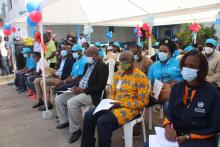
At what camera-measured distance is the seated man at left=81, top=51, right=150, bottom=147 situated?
2.75m

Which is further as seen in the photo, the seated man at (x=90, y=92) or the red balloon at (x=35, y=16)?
the red balloon at (x=35, y=16)

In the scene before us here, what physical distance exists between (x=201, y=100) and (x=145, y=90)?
3.07 ft

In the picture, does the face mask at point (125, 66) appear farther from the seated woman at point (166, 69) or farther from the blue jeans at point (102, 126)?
the seated woman at point (166, 69)

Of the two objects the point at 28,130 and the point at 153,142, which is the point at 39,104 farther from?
the point at 153,142

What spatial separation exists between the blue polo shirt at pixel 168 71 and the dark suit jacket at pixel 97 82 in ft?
2.75

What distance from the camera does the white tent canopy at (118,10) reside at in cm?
524

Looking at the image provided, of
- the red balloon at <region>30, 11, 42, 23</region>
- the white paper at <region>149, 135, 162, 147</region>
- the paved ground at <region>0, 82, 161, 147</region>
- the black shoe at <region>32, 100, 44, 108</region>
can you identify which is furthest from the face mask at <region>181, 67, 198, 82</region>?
the black shoe at <region>32, 100, 44, 108</region>

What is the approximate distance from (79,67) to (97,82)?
3.82 ft

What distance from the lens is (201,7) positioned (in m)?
4.87

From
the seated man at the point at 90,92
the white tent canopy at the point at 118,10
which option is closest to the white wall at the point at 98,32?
the white tent canopy at the point at 118,10

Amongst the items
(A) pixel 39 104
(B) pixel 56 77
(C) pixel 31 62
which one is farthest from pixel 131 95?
(C) pixel 31 62

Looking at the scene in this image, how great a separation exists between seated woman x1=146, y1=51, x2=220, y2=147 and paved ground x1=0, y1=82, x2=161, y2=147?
4.46 ft

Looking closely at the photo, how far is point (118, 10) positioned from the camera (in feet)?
24.1

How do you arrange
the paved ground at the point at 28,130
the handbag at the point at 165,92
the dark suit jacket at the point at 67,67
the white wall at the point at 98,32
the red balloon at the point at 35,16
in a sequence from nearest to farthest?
the handbag at the point at 165,92 → the paved ground at the point at 28,130 → the red balloon at the point at 35,16 → the dark suit jacket at the point at 67,67 → the white wall at the point at 98,32
